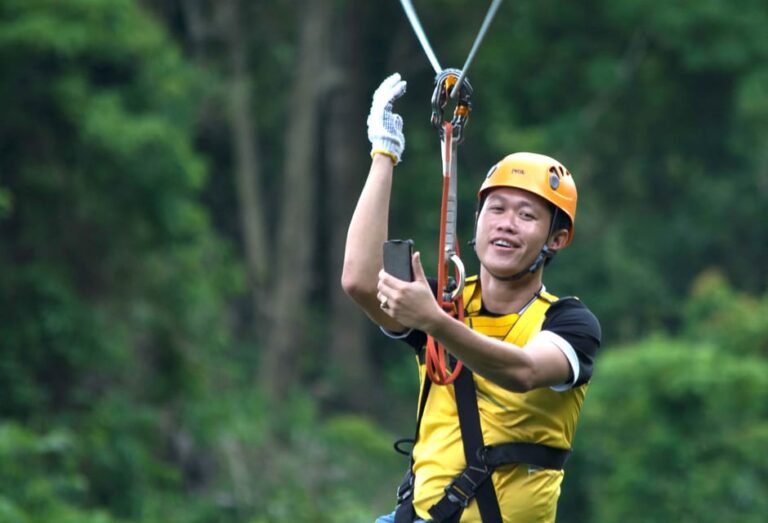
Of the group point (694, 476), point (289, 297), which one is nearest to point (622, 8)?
point (289, 297)

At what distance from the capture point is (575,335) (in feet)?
15.0

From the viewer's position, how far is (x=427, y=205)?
25.9 m

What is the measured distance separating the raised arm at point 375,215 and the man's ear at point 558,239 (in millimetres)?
496

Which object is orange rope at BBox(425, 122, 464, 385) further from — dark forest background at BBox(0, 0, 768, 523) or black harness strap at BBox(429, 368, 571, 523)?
dark forest background at BBox(0, 0, 768, 523)

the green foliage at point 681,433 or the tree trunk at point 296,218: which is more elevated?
the tree trunk at point 296,218

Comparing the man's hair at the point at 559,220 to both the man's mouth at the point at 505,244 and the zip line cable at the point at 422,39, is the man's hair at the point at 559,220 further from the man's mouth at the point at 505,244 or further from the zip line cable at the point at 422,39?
the zip line cable at the point at 422,39

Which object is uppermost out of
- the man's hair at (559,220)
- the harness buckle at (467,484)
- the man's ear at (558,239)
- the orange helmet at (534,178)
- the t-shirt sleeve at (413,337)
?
the orange helmet at (534,178)

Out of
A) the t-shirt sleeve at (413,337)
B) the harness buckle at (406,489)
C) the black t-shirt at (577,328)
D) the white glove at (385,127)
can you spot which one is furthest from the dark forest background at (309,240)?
the black t-shirt at (577,328)

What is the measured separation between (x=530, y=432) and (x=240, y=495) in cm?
1190

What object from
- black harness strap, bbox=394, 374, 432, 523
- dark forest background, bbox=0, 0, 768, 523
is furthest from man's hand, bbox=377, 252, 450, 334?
dark forest background, bbox=0, 0, 768, 523

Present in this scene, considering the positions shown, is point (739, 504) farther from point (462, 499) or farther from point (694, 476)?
point (462, 499)

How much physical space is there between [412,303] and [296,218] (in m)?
20.4

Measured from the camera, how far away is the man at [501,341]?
4.65 metres

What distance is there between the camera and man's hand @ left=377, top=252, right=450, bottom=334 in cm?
418
